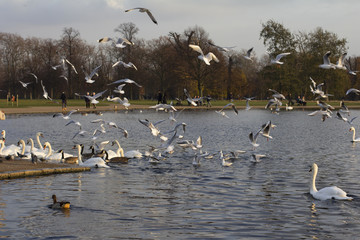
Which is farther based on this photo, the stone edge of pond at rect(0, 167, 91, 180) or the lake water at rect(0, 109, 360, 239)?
the stone edge of pond at rect(0, 167, 91, 180)

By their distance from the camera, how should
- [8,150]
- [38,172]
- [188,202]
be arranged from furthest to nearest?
[8,150], [38,172], [188,202]

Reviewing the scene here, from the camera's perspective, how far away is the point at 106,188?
18.4 m

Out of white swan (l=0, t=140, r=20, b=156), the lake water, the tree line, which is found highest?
the tree line

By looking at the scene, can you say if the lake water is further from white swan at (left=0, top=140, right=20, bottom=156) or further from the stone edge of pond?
white swan at (left=0, top=140, right=20, bottom=156)

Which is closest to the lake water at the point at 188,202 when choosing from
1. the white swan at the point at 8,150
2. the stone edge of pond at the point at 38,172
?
the stone edge of pond at the point at 38,172

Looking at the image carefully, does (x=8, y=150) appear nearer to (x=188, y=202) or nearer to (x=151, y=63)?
(x=188, y=202)

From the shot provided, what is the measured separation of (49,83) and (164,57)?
2477 cm

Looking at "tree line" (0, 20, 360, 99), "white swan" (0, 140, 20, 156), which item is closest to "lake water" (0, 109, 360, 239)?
"white swan" (0, 140, 20, 156)

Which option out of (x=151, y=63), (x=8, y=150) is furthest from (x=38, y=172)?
(x=151, y=63)

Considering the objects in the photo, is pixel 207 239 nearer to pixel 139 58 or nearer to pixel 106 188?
pixel 106 188

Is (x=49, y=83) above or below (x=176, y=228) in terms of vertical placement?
above

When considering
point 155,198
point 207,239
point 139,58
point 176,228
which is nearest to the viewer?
point 207,239

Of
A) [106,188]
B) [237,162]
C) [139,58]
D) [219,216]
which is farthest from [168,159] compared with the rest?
[139,58]

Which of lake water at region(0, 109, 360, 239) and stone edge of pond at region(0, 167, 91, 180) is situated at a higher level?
stone edge of pond at region(0, 167, 91, 180)
